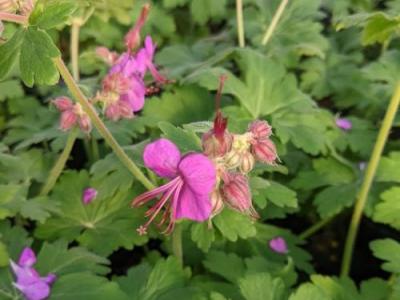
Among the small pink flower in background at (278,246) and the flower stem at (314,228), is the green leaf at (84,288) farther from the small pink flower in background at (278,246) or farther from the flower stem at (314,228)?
the flower stem at (314,228)

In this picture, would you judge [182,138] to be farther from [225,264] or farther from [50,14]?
[225,264]

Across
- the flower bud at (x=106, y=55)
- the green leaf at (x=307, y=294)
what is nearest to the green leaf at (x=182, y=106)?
Result: the flower bud at (x=106, y=55)

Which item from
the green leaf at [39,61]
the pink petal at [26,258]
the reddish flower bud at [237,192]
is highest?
the green leaf at [39,61]

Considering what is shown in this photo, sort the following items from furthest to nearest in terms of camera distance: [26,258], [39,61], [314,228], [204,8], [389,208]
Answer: [204,8]
[314,228]
[389,208]
[26,258]
[39,61]

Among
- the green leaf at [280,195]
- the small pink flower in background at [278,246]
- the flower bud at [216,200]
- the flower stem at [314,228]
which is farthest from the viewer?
the flower stem at [314,228]

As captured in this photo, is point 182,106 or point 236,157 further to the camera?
point 182,106

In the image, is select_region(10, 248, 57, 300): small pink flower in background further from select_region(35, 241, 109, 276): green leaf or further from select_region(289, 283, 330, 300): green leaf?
select_region(289, 283, 330, 300): green leaf

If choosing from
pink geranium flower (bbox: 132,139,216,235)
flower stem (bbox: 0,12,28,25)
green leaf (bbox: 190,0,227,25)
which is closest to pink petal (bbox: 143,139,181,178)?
pink geranium flower (bbox: 132,139,216,235)

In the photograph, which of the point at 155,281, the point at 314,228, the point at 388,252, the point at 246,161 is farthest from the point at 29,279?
the point at 314,228
